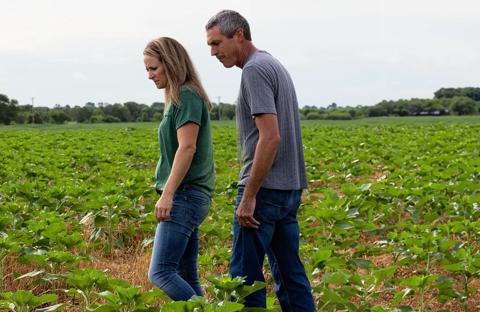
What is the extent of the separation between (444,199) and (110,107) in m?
86.3

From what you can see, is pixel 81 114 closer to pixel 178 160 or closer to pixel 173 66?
pixel 173 66

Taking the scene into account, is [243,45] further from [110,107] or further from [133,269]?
[110,107]

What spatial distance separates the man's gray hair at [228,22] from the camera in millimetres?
3416

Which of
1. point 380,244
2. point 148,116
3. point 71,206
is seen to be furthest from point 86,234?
point 148,116

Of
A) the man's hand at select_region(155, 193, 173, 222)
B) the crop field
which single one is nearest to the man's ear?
the man's hand at select_region(155, 193, 173, 222)

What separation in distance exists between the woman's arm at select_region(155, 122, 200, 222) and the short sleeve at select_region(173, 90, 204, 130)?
3cm

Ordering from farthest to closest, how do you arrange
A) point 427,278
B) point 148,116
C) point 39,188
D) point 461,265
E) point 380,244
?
1. point 148,116
2. point 39,188
3. point 380,244
4. point 461,265
5. point 427,278

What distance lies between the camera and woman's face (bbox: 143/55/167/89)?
3672mm

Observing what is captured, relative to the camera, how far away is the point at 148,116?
8844cm

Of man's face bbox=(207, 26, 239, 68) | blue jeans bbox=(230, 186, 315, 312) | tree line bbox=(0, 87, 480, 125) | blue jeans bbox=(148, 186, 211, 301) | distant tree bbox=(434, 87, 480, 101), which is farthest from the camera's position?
distant tree bbox=(434, 87, 480, 101)

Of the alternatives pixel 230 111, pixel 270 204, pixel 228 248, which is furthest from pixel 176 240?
pixel 230 111

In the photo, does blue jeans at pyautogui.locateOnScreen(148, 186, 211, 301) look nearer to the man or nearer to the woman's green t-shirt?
the woman's green t-shirt

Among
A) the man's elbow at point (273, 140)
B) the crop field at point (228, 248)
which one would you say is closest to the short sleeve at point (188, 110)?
the man's elbow at point (273, 140)

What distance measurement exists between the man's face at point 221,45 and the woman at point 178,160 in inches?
11.2
